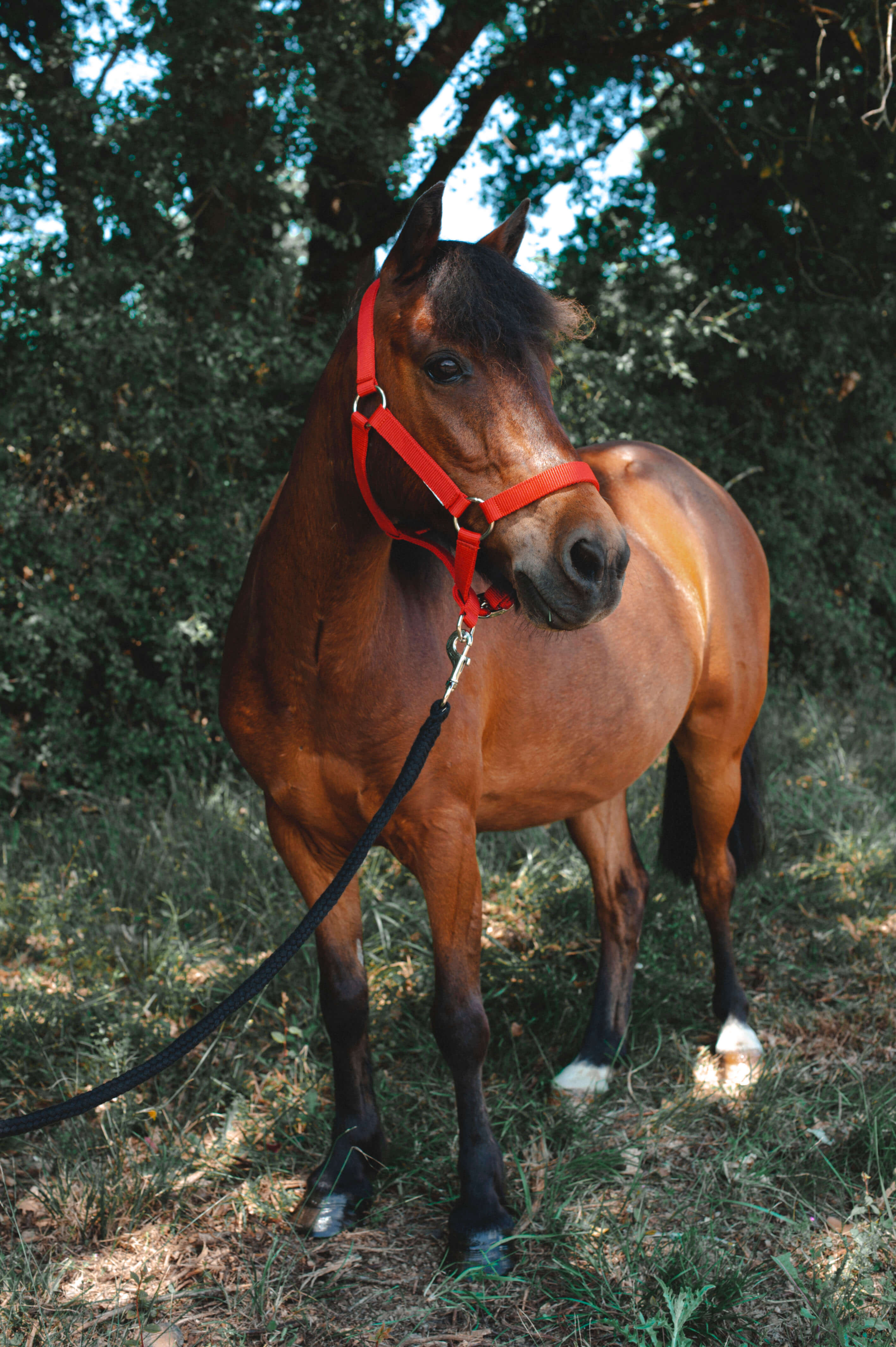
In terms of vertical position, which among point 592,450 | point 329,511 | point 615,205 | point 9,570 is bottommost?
point 9,570

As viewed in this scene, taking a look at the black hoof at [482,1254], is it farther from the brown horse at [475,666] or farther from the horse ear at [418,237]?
the horse ear at [418,237]

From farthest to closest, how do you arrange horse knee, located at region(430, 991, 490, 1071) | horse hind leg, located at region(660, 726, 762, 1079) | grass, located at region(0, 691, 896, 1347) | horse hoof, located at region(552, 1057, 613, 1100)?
horse hind leg, located at region(660, 726, 762, 1079) → horse hoof, located at region(552, 1057, 613, 1100) → horse knee, located at region(430, 991, 490, 1071) → grass, located at region(0, 691, 896, 1347)

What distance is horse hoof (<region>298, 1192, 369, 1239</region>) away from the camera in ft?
7.46

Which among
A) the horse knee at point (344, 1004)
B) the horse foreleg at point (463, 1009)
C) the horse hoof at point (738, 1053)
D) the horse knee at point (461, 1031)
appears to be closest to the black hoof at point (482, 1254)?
the horse foreleg at point (463, 1009)

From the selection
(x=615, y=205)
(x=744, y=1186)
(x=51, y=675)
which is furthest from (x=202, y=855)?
(x=615, y=205)

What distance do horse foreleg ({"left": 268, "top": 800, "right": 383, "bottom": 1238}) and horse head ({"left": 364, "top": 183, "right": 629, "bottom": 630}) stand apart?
105 cm

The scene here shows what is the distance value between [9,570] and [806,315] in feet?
19.4

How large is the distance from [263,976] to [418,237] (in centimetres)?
147

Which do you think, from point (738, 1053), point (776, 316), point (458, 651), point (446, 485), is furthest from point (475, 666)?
point (776, 316)

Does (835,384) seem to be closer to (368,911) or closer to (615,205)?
(615,205)

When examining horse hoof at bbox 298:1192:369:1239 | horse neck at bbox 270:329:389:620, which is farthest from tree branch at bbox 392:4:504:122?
horse hoof at bbox 298:1192:369:1239

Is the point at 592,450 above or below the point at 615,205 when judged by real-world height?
below

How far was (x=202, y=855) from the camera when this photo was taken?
4.17 metres

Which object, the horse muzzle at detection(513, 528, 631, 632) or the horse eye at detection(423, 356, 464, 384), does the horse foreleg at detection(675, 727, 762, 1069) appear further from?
the horse eye at detection(423, 356, 464, 384)
